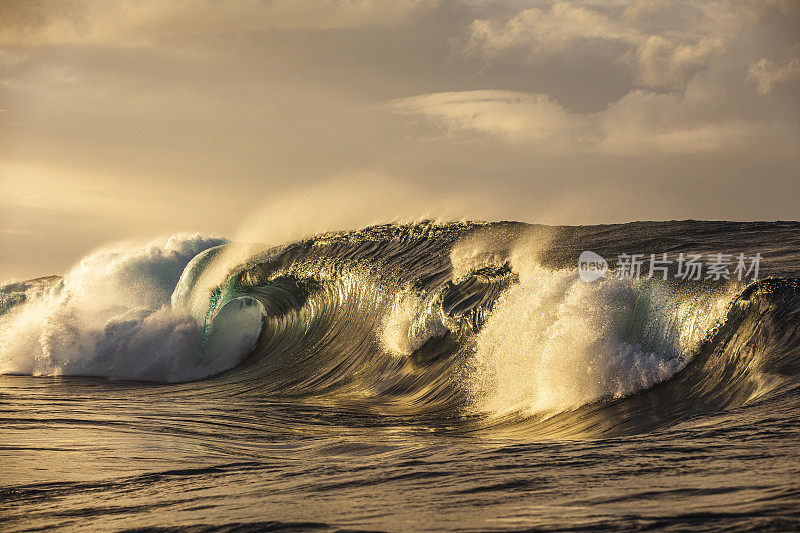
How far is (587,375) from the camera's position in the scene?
22.5ft

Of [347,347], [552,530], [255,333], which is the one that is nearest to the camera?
[552,530]

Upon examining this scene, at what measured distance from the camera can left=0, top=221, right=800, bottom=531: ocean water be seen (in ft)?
10.9

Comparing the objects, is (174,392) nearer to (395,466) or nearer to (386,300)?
(386,300)

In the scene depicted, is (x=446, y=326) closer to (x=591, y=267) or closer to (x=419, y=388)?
(x=419, y=388)

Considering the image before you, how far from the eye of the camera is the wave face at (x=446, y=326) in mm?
6684

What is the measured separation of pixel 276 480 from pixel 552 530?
176cm

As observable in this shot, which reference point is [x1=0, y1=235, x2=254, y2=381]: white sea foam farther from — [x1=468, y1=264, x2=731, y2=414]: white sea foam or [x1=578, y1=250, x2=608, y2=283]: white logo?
[x1=468, y1=264, x2=731, y2=414]: white sea foam

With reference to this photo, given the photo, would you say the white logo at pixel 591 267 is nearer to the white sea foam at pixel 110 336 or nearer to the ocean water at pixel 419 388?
the ocean water at pixel 419 388

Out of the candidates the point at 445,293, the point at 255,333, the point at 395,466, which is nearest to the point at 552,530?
the point at 395,466

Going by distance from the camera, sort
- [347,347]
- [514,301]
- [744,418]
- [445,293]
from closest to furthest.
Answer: [744,418] → [514,301] → [445,293] → [347,347]

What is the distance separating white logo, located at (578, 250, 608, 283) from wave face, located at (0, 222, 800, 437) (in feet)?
0.46

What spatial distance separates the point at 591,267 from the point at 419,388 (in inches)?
96.5

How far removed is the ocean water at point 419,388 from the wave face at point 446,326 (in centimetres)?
4

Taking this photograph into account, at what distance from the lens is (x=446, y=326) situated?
387 inches
